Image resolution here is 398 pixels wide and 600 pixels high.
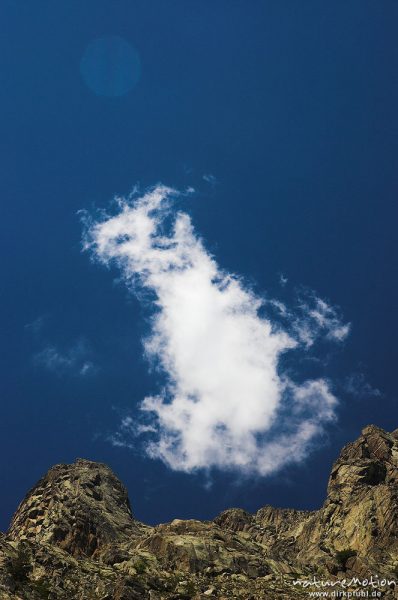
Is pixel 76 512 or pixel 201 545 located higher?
pixel 76 512

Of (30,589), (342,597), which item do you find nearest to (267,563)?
(342,597)

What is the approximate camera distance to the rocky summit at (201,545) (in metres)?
70.7

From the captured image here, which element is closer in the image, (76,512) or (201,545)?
(201,545)

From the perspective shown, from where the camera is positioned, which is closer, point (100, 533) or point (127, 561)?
point (127, 561)

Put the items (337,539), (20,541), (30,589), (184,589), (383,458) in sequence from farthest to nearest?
1. (383,458)
2. (337,539)
3. (20,541)
4. (184,589)
5. (30,589)

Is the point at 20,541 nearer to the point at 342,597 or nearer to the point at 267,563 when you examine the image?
the point at 267,563

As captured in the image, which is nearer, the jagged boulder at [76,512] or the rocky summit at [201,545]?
the rocky summit at [201,545]

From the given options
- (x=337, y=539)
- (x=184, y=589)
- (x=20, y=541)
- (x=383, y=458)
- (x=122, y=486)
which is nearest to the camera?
(x=184, y=589)

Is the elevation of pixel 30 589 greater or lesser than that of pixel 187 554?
lesser

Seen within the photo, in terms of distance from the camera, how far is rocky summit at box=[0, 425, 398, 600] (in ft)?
232

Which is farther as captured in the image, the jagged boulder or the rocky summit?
the jagged boulder

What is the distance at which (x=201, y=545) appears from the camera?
88.4 metres

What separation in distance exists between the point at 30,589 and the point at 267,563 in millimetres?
40012

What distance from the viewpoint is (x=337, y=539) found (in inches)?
4055
